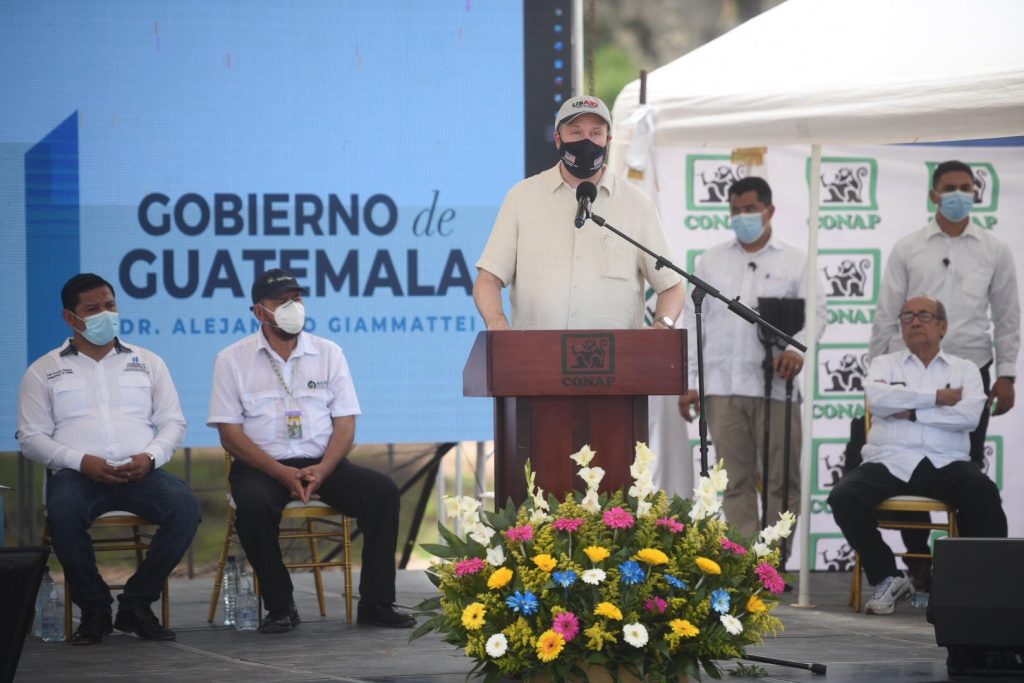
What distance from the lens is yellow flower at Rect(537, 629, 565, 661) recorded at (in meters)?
3.48

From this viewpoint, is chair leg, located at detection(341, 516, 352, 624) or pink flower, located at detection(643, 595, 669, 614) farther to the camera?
chair leg, located at detection(341, 516, 352, 624)

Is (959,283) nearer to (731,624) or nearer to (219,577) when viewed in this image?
(219,577)

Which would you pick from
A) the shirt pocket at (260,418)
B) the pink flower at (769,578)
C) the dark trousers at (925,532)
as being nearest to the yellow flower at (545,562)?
the pink flower at (769,578)

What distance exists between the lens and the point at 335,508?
5930 mm

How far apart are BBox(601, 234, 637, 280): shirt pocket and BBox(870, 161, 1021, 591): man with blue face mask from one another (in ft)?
8.33

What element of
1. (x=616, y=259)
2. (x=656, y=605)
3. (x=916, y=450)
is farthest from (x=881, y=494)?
(x=656, y=605)

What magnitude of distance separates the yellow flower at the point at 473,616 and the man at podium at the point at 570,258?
124 centimetres

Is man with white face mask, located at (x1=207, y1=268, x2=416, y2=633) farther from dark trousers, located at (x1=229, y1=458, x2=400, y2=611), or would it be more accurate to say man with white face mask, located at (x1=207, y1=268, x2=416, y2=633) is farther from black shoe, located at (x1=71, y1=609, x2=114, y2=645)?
black shoe, located at (x1=71, y1=609, x2=114, y2=645)

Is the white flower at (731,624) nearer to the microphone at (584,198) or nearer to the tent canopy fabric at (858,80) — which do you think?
the microphone at (584,198)

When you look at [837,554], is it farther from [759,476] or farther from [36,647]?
[36,647]

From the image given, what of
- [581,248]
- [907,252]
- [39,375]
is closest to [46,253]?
[39,375]

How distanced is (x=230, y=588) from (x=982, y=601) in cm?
313

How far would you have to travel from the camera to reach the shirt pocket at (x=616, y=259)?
4691 millimetres

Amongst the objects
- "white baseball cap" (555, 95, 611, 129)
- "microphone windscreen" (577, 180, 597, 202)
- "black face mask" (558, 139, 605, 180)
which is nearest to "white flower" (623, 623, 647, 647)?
"microphone windscreen" (577, 180, 597, 202)
